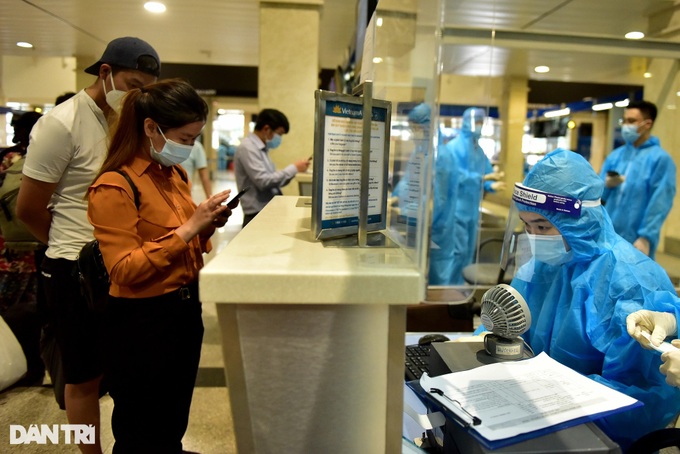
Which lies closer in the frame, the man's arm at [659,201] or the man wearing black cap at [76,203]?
the man wearing black cap at [76,203]

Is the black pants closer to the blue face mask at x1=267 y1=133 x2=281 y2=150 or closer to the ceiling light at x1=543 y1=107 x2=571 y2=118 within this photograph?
the blue face mask at x1=267 y1=133 x2=281 y2=150

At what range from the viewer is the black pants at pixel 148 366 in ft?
4.15

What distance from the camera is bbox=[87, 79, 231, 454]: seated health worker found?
1.22 meters

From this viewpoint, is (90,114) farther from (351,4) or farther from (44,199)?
(351,4)

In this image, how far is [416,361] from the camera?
1.38 m

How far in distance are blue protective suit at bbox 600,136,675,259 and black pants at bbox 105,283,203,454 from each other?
10.9 ft

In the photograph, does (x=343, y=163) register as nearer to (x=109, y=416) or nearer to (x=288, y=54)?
(x=109, y=416)

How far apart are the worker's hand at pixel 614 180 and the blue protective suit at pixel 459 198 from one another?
3.06 feet

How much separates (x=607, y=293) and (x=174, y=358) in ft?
3.57

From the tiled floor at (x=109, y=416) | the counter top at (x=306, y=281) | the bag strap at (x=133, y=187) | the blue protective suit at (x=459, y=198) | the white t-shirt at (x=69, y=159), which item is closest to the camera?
the counter top at (x=306, y=281)

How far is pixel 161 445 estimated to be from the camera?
1.33 metres

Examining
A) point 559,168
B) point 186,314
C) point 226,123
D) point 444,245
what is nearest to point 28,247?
point 186,314

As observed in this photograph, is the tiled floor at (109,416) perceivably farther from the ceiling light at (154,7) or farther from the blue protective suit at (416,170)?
the ceiling light at (154,7)

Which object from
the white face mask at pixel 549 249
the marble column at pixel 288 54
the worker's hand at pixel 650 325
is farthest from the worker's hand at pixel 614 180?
the worker's hand at pixel 650 325
